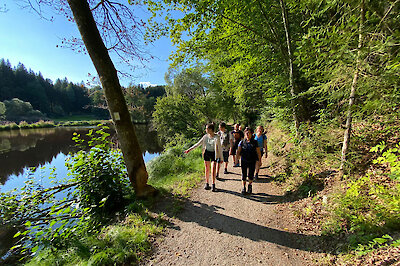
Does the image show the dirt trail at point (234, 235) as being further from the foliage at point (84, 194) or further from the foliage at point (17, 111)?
the foliage at point (17, 111)

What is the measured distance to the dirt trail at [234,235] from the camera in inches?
102

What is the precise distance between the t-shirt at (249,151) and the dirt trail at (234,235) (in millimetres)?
1121

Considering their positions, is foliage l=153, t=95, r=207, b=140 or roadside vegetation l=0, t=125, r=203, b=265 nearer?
roadside vegetation l=0, t=125, r=203, b=265

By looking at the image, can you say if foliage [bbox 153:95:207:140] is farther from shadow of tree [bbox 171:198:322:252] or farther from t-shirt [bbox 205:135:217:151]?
shadow of tree [bbox 171:198:322:252]

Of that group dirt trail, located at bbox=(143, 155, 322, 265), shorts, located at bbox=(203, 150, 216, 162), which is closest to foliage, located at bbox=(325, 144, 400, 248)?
dirt trail, located at bbox=(143, 155, 322, 265)

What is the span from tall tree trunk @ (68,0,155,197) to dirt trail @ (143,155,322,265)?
153 centimetres

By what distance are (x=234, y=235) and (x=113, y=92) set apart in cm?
412

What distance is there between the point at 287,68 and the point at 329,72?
9.97ft

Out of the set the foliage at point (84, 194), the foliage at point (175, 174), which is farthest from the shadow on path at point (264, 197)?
the foliage at point (84, 194)

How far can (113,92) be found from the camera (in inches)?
152

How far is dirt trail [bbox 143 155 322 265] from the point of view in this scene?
2590 millimetres

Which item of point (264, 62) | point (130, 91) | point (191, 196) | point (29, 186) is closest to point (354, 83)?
point (264, 62)

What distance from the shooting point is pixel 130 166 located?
416 centimetres

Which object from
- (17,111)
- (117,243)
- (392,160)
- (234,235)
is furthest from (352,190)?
(17,111)
